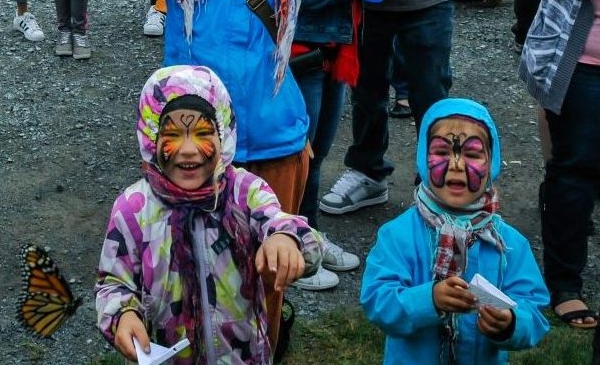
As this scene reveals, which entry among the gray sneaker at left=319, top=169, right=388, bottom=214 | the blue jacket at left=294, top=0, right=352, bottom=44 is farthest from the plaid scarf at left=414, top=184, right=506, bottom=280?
the gray sneaker at left=319, top=169, right=388, bottom=214

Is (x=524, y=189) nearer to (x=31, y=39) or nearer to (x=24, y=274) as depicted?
(x=24, y=274)

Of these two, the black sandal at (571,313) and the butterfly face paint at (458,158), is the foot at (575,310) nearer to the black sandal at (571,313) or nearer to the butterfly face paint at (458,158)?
the black sandal at (571,313)

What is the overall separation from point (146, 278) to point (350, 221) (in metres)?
2.50

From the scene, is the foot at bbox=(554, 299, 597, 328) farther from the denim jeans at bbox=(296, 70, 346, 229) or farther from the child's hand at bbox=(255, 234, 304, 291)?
the child's hand at bbox=(255, 234, 304, 291)

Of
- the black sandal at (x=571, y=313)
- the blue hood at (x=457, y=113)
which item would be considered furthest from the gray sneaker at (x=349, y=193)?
the blue hood at (x=457, y=113)

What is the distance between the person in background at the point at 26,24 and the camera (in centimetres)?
741

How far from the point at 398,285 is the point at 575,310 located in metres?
1.77

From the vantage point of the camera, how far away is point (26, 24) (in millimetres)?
7480

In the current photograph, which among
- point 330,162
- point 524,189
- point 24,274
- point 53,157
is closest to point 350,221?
point 330,162

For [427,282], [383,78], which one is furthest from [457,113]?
[383,78]

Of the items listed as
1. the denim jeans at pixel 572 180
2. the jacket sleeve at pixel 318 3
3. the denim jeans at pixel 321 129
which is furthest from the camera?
the denim jeans at pixel 321 129

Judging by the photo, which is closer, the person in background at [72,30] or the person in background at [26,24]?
the person in background at [72,30]

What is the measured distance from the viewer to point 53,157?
557cm

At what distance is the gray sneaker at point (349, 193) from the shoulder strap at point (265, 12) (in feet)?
6.55
